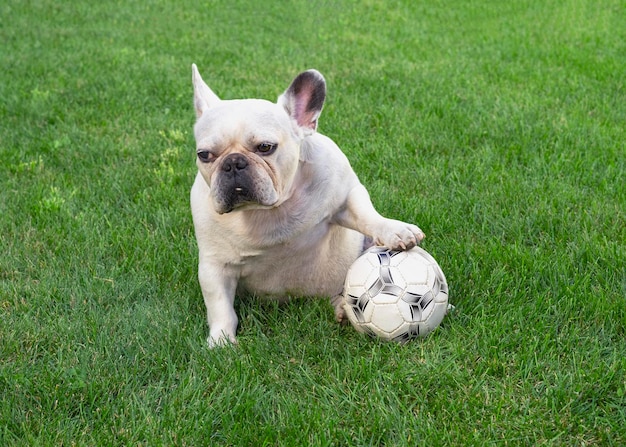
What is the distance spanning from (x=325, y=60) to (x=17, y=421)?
6.40 meters

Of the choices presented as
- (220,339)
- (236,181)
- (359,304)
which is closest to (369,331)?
(359,304)

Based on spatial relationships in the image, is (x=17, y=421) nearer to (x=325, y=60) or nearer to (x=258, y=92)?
(x=258, y=92)

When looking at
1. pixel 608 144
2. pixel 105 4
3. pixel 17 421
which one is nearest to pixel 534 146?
pixel 608 144

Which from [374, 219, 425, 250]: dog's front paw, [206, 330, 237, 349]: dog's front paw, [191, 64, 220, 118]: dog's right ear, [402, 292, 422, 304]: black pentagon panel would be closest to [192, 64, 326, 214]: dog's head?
[191, 64, 220, 118]: dog's right ear

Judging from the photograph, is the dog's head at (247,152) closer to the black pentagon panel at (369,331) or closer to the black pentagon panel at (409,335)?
the black pentagon panel at (369,331)

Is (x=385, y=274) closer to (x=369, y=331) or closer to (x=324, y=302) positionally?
(x=369, y=331)

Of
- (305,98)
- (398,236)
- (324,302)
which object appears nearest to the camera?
(398,236)

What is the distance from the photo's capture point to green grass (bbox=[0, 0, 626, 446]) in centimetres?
298

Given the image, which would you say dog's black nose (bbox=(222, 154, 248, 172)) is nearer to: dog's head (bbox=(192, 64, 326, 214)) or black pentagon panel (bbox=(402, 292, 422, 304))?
dog's head (bbox=(192, 64, 326, 214))

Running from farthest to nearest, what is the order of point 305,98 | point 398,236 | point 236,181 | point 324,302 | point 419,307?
1. point 324,302
2. point 305,98
3. point 398,236
4. point 419,307
5. point 236,181

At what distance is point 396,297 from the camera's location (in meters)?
3.37

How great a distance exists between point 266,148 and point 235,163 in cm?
20

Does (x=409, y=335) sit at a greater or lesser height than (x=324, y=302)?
greater

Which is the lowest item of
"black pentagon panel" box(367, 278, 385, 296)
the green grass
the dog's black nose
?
the green grass
